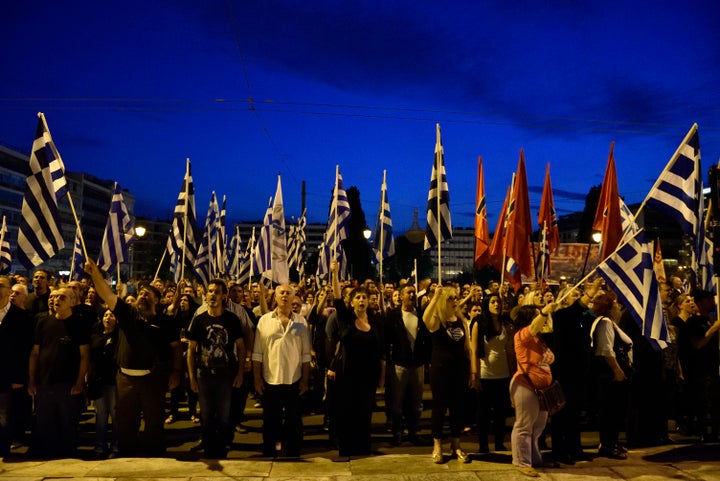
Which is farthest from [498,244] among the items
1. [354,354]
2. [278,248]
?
[354,354]

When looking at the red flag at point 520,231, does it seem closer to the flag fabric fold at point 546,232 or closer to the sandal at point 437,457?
the flag fabric fold at point 546,232

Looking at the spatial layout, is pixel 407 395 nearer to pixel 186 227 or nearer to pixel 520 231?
pixel 520 231

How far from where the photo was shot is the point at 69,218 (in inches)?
4377

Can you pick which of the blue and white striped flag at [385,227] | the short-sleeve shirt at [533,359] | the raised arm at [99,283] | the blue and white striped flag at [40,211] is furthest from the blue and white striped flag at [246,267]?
the short-sleeve shirt at [533,359]

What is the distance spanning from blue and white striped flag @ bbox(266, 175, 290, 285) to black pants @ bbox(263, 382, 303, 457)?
192 cm

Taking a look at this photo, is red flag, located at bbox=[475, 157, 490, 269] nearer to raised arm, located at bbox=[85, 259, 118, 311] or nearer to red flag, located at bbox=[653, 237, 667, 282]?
red flag, located at bbox=[653, 237, 667, 282]

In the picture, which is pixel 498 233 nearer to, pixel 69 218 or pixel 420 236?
pixel 420 236

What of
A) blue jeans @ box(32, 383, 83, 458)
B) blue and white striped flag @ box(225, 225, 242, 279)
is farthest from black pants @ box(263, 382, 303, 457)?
blue and white striped flag @ box(225, 225, 242, 279)

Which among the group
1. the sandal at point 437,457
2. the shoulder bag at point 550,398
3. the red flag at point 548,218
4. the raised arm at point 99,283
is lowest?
the sandal at point 437,457

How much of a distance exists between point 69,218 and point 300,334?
117437mm

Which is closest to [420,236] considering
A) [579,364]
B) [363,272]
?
[579,364]

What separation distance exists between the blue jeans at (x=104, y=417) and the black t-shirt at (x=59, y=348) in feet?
2.22

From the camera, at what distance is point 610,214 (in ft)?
38.2

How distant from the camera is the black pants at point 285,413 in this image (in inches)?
271
